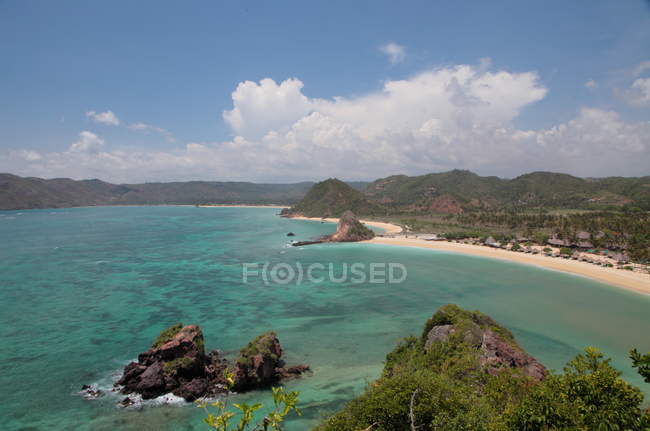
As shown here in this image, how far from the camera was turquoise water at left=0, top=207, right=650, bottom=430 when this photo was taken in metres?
21.1

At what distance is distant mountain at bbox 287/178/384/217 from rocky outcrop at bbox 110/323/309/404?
138102 millimetres

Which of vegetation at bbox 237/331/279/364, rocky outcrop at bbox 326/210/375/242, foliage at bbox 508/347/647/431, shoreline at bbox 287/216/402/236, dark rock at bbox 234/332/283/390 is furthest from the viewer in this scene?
shoreline at bbox 287/216/402/236

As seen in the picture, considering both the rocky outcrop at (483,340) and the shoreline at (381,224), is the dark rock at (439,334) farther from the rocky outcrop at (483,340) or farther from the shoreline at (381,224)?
the shoreline at (381,224)

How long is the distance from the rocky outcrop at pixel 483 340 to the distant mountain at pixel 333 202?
136 m

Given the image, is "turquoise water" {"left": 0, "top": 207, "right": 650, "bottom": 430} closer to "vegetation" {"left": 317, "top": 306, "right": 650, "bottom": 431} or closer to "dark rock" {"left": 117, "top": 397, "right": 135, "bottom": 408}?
"dark rock" {"left": 117, "top": 397, "right": 135, "bottom": 408}

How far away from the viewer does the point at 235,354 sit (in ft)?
87.0

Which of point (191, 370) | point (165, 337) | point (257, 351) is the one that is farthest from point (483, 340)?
point (165, 337)

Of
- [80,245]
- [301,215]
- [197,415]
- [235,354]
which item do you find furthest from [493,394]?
[301,215]

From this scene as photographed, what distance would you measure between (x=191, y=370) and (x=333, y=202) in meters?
150

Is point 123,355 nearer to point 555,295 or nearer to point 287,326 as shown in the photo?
point 287,326

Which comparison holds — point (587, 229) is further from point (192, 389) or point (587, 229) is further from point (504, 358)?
point (192, 389)

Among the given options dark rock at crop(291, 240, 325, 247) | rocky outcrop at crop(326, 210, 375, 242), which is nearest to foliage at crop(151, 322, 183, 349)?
dark rock at crop(291, 240, 325, 247)

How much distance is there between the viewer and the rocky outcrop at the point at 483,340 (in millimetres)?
18734

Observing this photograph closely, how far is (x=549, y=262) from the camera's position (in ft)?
195
